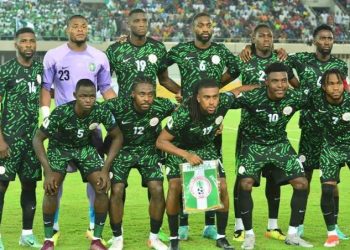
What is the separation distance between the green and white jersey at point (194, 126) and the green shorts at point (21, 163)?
4.79 feet

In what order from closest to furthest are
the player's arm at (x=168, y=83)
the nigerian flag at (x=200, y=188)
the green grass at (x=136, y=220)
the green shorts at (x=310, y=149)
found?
the nigerian flag at (x=200, y=188)
the green grass at (x=136, y=220)
the green shorts at (x=310, y=149)
the player's arm at (x=168, y=83)

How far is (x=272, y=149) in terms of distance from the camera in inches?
343

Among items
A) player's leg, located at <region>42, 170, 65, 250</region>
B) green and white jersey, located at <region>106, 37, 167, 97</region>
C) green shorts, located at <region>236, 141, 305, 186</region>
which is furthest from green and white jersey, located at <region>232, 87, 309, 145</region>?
player's leg, located at <region>42, 170, 65, 250</region>

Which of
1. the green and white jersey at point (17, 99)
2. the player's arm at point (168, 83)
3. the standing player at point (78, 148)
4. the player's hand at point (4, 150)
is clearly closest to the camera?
the standing player at point (78, 148)

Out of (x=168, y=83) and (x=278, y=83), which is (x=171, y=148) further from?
(x=168, y=83)

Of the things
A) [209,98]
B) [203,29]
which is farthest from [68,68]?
[209,98]

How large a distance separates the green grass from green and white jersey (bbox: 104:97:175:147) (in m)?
1.15

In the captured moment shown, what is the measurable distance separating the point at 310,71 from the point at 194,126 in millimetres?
1705

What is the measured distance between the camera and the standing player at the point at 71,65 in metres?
8.89

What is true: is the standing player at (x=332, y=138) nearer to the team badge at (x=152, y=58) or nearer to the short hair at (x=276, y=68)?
the short hair at (x=276, y=68)

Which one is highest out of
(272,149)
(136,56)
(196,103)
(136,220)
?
(136,56)

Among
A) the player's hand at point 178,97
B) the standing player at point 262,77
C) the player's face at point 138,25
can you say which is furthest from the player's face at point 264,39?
the player's face at point 138,25

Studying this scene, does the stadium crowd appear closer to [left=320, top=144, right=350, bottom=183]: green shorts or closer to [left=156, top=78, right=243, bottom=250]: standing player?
[left=156, top=78, right=243, bottom=250]: standing player

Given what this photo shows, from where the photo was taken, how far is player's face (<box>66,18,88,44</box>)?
8867 millimetres
